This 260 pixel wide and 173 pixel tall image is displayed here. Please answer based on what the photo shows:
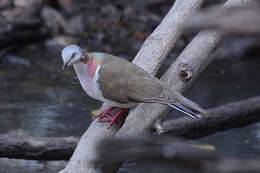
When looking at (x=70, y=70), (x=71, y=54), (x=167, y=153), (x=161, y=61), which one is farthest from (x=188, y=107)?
(x=70, y=70)

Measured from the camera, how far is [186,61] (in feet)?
10.2

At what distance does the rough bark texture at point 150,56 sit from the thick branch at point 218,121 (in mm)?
763

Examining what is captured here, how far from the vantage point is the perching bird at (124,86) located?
9.18ft

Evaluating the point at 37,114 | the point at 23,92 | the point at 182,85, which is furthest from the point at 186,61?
the point at 23,92

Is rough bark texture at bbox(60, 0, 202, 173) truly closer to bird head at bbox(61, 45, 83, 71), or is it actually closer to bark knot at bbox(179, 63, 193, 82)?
bark knot at bbox(179, 63, 193, 82)

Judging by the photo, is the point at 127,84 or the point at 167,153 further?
the point at 127,84

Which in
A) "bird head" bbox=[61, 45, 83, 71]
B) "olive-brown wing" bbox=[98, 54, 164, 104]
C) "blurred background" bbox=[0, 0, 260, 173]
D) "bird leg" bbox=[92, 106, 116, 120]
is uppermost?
"bird head" bbox=[61, 45, 83, 71]

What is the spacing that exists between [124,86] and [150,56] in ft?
1.38

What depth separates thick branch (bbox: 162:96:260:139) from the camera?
3846 millimetres

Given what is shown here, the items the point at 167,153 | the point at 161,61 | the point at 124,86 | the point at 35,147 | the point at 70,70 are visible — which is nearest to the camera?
the point at 167,153

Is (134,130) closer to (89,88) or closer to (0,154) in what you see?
(89,88)

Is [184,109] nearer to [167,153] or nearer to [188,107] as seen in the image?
[188,107]

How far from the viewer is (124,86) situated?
2854 millimetres

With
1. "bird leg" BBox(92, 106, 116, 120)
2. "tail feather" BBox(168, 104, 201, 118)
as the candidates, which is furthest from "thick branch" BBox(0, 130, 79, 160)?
"tail feather" BBox(168, 104, 201, 118)
